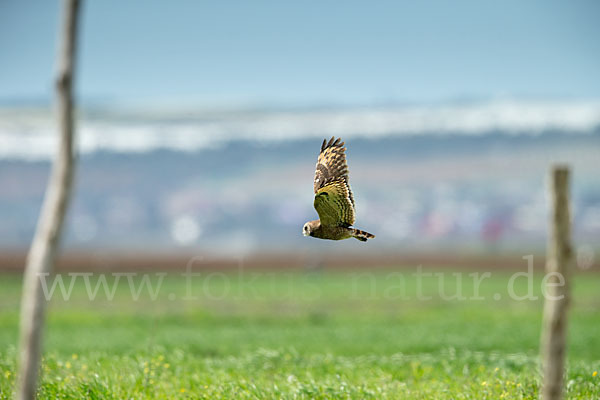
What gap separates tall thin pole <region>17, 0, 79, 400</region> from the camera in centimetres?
652

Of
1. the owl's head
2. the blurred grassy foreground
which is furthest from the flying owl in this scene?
the blurred grassy foreground

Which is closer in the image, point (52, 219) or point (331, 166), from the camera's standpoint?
point (52, 219)

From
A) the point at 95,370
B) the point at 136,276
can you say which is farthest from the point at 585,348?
the point at 136,276

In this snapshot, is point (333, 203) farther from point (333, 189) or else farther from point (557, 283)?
point (557, 283)

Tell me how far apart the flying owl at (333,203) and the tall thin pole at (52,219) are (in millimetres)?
2307

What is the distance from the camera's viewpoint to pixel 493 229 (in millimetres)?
132750

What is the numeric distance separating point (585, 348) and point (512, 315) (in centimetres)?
881

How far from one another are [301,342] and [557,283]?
1223cm

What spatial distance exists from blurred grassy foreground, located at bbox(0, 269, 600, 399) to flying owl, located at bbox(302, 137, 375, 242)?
2415 mm

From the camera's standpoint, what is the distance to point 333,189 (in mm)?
7668

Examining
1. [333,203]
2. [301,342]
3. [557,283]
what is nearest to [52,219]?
[333,203]

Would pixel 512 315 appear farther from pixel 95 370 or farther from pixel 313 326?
pixel 95 370

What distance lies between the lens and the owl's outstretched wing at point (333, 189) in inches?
292

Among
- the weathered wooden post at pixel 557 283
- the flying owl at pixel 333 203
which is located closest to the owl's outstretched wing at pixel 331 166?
the flying owl at pixel 333 203
